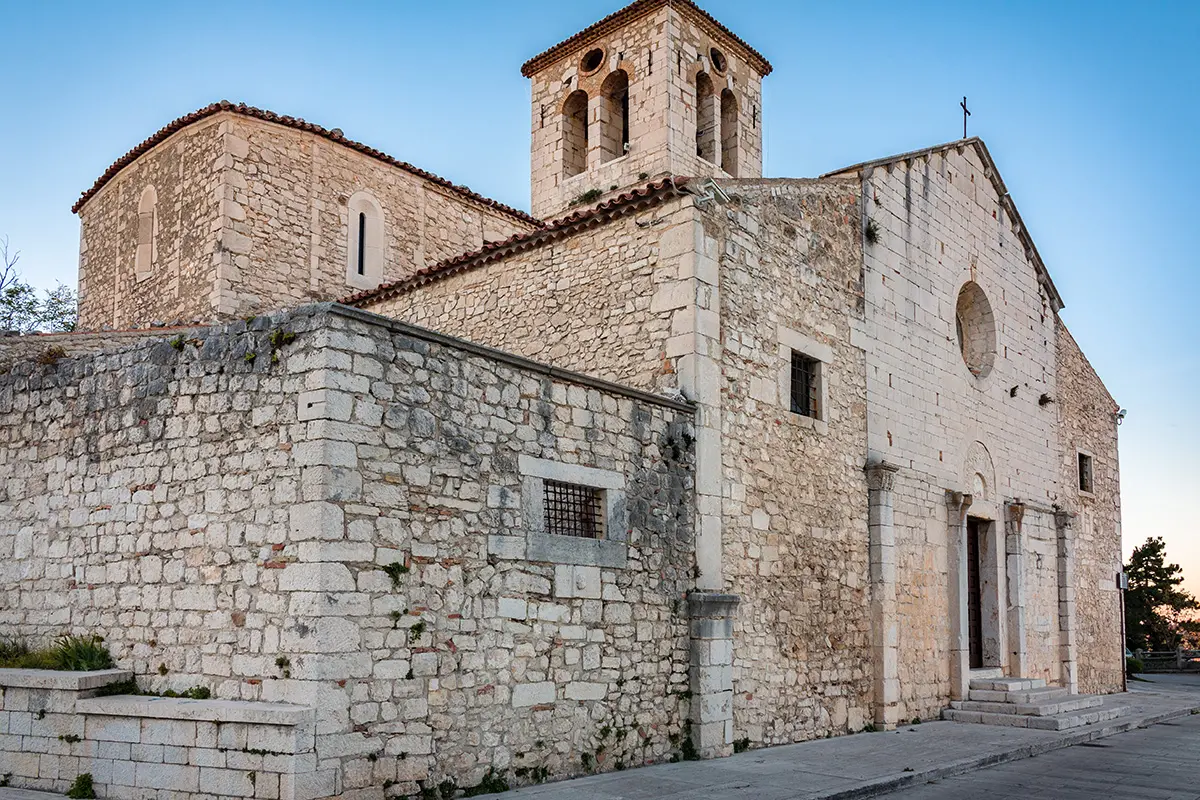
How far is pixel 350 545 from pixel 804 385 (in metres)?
7.33

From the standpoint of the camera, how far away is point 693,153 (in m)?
19.3

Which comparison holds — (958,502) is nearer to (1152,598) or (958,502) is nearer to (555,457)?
(555,457)

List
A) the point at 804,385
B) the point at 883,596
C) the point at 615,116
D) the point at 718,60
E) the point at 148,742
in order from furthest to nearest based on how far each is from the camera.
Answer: the point at 718,60, the point at 615,116, the point at 883,596, the point at 804,385, the point at 148,742

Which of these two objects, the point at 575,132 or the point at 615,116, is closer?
the point at 615,116

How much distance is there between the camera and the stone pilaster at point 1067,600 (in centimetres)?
1881

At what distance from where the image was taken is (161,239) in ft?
56.2

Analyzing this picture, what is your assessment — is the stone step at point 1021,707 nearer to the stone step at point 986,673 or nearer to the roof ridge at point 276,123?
the stone step at point 986,673

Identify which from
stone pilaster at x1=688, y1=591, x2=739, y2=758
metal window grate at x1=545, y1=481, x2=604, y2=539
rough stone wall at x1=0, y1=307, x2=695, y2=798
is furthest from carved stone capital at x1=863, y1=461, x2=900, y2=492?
metal window grate at x1=545, y1=481, x2=604, y2=539

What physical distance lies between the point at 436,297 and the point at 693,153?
6.91 metres

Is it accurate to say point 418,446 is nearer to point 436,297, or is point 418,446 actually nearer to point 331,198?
point 436,297

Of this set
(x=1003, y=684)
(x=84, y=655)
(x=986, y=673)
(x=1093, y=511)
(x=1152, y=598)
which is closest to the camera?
(x=84, y=655)

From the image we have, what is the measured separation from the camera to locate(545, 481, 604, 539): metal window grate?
31.8 feet

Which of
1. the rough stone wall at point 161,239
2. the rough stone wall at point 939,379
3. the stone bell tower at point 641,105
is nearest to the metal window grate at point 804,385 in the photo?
the rough stone wall at point 939,379

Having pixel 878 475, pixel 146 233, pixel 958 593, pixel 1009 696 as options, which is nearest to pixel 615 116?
pixel 146 233
